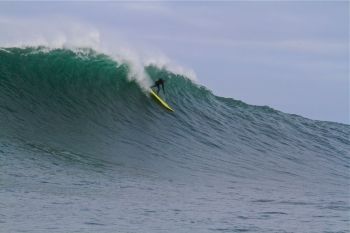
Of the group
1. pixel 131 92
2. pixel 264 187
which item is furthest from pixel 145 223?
pixel 131 92

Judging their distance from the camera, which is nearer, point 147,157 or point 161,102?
point 147,157

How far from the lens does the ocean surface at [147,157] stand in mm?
7145

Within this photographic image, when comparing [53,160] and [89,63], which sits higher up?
[89,63]

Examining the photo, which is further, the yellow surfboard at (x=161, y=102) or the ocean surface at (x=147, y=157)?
the yellow surfboard at (x=161, y=102)

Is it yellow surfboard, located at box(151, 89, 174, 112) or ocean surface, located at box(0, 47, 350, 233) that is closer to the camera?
ocean surface, located at box(0, 47, 350, 233)

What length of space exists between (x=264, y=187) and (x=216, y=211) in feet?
9.34

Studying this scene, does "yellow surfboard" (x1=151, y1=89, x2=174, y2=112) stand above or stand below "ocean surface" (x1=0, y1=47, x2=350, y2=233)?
above

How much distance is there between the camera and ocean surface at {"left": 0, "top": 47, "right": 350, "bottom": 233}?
281 inches

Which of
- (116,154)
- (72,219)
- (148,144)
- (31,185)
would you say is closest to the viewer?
(72,219)

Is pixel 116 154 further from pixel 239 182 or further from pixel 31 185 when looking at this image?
pixel 31 185

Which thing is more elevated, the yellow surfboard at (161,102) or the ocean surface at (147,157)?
the yellow surfboard at (161,102)

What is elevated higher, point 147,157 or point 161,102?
point 161,102

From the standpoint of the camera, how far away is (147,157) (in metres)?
12.1

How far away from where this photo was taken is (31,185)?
8375mm
